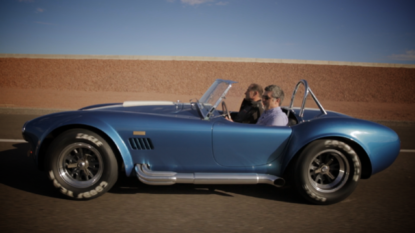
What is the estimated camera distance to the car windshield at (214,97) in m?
3.52

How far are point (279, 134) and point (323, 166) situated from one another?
573 millimetres

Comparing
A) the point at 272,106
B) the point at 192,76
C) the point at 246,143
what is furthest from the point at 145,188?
the point at 192,76

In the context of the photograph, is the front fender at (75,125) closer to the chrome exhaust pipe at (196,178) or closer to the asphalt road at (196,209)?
the chrome exhaust pipe at (196,178)

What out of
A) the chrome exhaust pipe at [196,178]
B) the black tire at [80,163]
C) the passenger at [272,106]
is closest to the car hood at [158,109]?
the black tire at [80,163]

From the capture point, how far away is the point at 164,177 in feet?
9.95

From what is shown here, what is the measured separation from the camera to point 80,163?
312cm

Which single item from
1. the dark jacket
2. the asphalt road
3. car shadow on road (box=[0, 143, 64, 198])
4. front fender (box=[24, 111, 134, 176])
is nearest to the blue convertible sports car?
front fender (box=[24, 111, 134, 176])

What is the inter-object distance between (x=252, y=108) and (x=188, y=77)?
27099 mm

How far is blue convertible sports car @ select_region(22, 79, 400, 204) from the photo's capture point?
3078 mm

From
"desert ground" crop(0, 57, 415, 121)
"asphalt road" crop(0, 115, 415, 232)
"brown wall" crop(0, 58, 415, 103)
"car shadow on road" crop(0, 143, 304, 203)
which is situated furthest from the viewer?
"brown wall" crop(0, 58, 415, 103)

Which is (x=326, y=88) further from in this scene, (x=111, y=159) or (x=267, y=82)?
(x=111, y=159)

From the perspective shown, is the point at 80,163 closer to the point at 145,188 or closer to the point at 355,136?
the point at 145,188

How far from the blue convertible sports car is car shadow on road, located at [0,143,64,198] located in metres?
0.36

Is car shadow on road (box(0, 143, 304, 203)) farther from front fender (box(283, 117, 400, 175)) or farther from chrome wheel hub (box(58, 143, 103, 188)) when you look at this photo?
front fender (box(283, 117, 400, 175))
